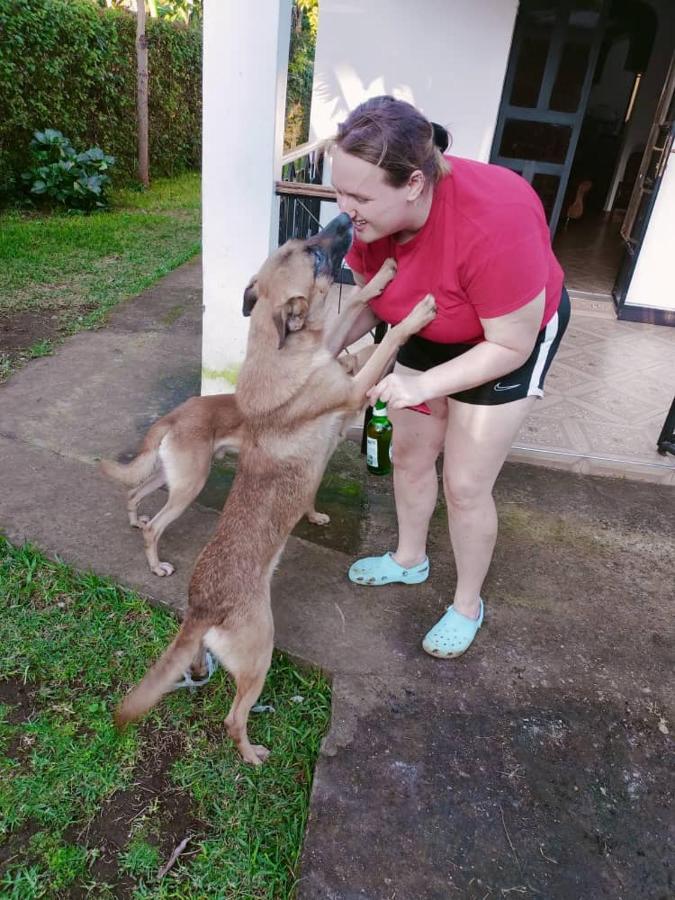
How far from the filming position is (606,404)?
511 cm

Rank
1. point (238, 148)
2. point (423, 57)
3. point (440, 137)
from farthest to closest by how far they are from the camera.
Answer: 1. point (423, 57)
2. point (238, 148)
3. point (440, 137)

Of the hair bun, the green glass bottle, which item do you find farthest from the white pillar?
the hair bun

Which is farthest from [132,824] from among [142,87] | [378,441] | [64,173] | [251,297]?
[142,87]

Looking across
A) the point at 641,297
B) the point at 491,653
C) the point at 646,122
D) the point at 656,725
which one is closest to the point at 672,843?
the point at 656,725

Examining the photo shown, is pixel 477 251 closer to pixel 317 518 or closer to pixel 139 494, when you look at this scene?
pixel 317 518

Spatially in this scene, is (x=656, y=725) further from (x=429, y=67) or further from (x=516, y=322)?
(x=429, y=67)

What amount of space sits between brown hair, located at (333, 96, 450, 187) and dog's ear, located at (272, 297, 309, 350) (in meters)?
0.72

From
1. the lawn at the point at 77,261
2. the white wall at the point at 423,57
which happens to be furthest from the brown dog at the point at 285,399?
the white wall at the point at 423,57

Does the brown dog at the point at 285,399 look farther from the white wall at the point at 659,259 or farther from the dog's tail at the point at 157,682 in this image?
the white wall at the point at 659,259

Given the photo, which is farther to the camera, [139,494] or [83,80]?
[83,80]

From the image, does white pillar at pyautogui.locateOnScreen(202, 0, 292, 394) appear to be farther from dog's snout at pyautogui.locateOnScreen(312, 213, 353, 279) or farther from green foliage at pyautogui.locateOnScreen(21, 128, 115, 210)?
green foliage at pyautogui.locateOnScreen(21, 128, 115, 210)

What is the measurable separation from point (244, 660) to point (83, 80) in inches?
479

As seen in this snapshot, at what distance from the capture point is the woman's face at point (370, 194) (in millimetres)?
1913

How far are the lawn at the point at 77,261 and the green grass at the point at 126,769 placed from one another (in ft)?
9.32
